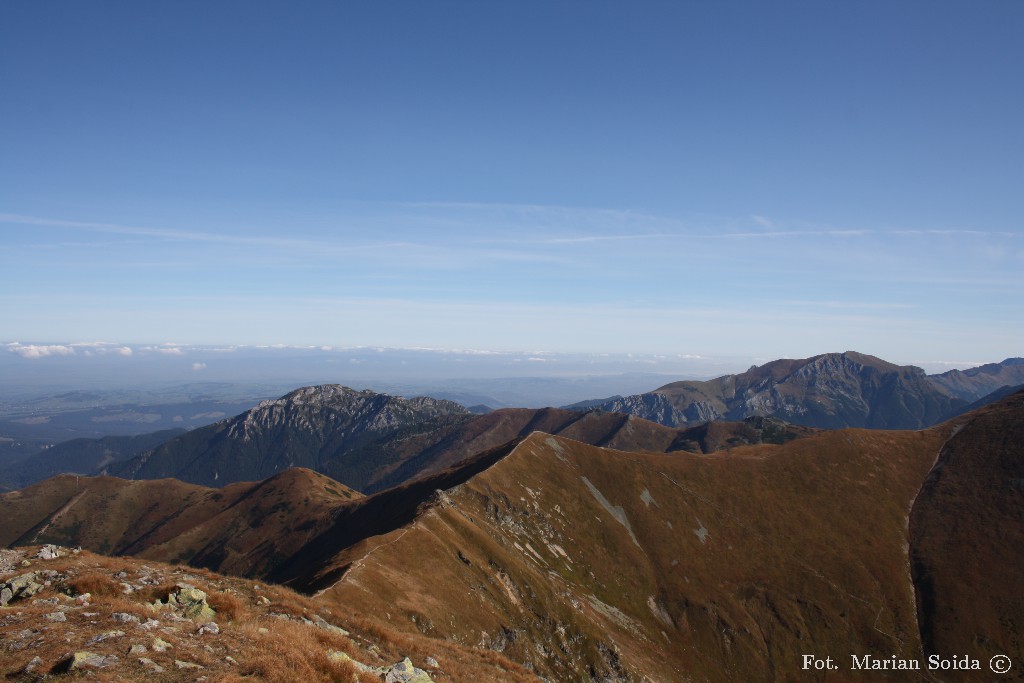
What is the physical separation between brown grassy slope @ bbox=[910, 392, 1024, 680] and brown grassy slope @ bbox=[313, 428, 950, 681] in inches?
200

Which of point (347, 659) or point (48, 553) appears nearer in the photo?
point (347, 659)

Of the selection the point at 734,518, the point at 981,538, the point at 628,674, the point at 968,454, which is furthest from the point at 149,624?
the point at 968,454

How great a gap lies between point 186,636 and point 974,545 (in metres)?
182

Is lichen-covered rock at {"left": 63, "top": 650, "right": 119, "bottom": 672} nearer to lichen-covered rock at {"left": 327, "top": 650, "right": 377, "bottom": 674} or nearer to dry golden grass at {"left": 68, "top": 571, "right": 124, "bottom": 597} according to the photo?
lichen-covered rock at {"left": 327, "top": 650, "right": 377, "bottom": 674}

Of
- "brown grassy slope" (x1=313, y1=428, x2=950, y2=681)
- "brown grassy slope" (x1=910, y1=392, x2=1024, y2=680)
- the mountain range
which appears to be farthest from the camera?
"brown grassy slope" (x1=910, y1=392, x2=1024, y2=680)

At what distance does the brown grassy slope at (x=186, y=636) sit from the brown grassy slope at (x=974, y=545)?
135m

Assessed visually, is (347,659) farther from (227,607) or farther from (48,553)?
(48,553)

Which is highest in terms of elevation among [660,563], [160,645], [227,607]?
[160,645]

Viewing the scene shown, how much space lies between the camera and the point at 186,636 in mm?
23844

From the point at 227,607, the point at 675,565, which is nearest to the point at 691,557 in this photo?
the point at 675,565

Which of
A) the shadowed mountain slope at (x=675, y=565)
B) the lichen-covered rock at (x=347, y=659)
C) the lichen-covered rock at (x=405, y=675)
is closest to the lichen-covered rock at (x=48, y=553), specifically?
the lichen-covered rock at (x=347, y=659)

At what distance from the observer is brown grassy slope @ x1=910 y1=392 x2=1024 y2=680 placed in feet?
388

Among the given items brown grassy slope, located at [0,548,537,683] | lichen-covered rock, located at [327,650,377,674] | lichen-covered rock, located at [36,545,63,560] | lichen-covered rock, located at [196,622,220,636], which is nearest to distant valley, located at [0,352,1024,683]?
lichen-covered rock, located at [36,545,63,560]

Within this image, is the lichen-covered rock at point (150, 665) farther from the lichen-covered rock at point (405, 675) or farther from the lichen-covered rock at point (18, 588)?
the lichen-covered rock at point (18, 588)
